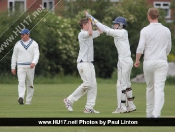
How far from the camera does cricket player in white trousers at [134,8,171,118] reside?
1623cm

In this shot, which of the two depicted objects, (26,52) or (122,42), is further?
(26,52)

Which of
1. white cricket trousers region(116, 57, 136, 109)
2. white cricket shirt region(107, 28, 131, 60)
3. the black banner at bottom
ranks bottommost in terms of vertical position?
the black banner at bottom

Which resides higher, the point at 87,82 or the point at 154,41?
the point at 154,41

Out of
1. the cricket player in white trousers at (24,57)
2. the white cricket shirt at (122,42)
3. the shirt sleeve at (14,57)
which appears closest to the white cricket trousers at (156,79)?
the white cricket shirt at (122,42)

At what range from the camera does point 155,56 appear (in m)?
16.3

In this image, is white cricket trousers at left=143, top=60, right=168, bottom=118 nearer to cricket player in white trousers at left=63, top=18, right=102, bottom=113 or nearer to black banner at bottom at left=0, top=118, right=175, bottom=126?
black banner at bottom at left=0, top=118, right=175, bottom=126

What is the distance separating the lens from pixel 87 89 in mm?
19609

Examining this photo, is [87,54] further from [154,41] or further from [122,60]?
[154,41]

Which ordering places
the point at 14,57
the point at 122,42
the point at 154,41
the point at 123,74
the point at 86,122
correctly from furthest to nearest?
the point at 14,57 → the point at 123,74 → the point at 122,42 → the point at 154,41 → the point at 86,122

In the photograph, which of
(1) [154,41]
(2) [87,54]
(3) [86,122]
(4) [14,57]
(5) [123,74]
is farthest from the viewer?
(4) [14,57]

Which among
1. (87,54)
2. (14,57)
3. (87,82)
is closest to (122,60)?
(87,54)

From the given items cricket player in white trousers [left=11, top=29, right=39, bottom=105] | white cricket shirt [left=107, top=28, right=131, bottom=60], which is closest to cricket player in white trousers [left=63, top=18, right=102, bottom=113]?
white cricket shirt [left=107, top=28, right=131, bottom=60]

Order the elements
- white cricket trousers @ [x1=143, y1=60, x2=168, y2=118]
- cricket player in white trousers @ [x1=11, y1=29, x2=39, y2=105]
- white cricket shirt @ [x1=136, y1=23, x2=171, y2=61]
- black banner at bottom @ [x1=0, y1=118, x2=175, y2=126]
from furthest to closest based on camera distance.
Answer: cricket player in white trousers @ [x1=11, y1=29, x2=39, y2=105], white cricket shirt @ [x1=136, y1=23, x2=171, y2=61], white cricket trousers @ [x1=143, y1=60, x2=168, y2=118], black banner at bottom @ [x1=0, y1=118, x2=175, y2=126]
